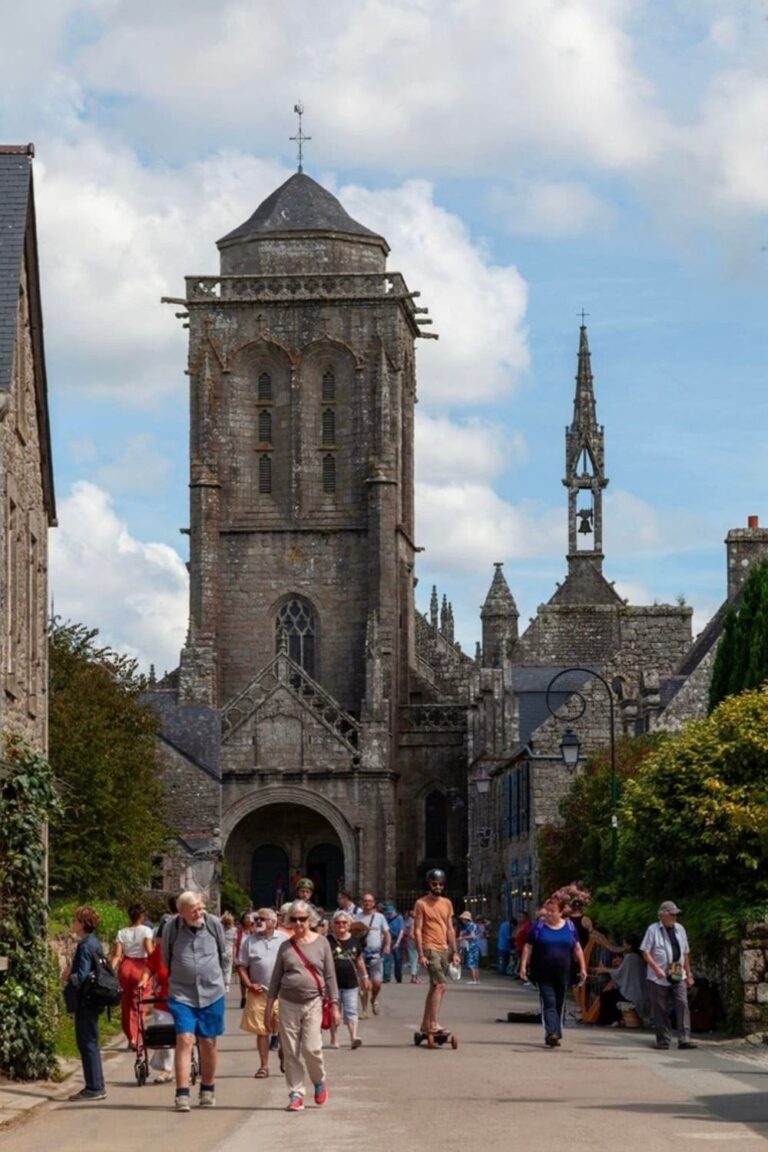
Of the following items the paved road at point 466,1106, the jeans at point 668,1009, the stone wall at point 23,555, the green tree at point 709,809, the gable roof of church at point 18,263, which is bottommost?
the paved road at point 466,1106

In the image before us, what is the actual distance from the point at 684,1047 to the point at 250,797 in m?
53.6

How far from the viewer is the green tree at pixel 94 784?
4128 cm

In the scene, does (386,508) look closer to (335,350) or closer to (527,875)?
(335,350)

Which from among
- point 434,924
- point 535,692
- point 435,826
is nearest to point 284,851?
point 435,826

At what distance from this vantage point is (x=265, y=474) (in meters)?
80.6

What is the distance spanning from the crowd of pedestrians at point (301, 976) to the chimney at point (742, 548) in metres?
20.8

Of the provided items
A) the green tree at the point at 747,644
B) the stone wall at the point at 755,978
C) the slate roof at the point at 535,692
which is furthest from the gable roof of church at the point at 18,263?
the slate roof at the point at 535,692

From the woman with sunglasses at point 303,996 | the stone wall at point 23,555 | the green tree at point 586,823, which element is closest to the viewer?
the woman with sunglasses at point 303,996

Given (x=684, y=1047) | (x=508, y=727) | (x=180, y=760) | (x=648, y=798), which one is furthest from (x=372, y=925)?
(x=180, y=760)

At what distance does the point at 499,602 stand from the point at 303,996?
5717 cm

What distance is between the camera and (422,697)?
265ft

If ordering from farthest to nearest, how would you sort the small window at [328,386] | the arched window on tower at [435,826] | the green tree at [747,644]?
the small window at [328,386] → the arched window on tower at [435,826] → the green tree at [747,644]

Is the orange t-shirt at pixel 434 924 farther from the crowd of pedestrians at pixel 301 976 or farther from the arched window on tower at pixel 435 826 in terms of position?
the arched window on tower at pixel 435 826

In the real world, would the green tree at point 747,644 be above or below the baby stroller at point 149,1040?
above
